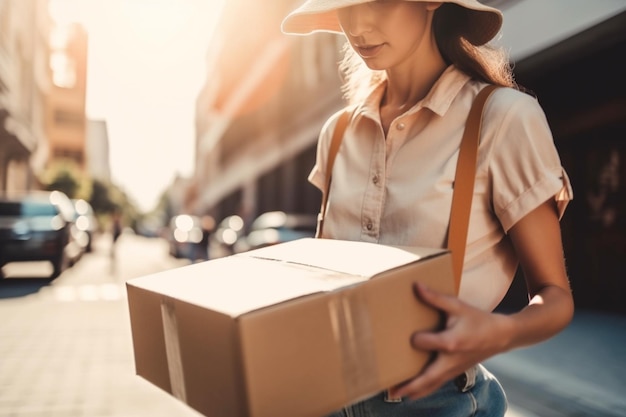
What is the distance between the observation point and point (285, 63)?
2706cm

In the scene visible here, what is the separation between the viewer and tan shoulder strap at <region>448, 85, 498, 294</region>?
3.88ft

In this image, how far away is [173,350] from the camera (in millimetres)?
1099

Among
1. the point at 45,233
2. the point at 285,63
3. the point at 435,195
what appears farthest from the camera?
the point at 285,63

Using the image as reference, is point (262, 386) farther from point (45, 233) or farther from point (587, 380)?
point (45, 233)

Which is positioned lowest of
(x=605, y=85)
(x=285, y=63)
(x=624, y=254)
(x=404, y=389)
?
(x=624, y=254)

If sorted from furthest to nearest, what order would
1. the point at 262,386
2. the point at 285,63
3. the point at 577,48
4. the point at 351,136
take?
1. the point at 285,63
2. the point at 577,48
3. the point at 351,136
4. the point at 262,386

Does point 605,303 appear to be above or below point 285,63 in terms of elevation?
below

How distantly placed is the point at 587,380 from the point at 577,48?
13.2 feet

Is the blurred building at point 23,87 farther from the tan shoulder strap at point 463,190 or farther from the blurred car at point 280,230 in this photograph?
the tan shoulder strap at point 463,190

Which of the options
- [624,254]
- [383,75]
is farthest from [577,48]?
[383,75]

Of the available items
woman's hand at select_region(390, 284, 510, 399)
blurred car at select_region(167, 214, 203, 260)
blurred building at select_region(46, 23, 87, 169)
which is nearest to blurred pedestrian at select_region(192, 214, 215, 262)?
blurred car at select_region(167, 214, 203, 260)

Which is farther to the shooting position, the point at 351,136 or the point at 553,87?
the point at 553,87

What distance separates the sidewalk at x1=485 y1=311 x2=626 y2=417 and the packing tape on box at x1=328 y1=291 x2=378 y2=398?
12.5ft

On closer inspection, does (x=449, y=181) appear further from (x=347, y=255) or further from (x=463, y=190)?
(x=347, y=255)
